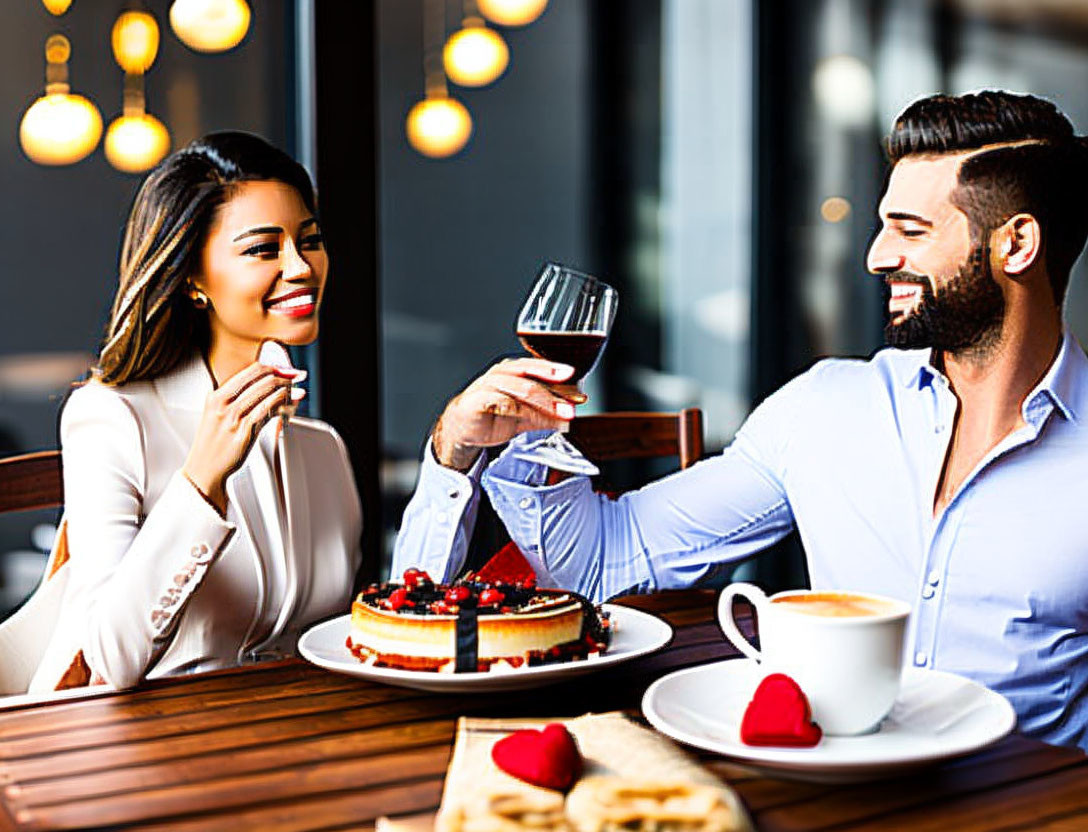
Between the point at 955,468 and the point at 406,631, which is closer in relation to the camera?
the point at 406,631

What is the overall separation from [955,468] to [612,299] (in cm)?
53

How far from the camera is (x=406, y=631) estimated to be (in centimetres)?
130

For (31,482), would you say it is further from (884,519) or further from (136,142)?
(136,142)

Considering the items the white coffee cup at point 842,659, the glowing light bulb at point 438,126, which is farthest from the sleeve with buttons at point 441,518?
the glowing light bulb at point 438,126

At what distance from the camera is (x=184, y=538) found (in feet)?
4.91

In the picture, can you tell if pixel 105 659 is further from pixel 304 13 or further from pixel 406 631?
pixel 304 13

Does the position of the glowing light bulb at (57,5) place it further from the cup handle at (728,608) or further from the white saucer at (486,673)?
the cup handle at (728,608)

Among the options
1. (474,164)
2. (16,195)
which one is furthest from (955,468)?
(474,164)

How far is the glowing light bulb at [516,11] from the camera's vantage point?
4.66m

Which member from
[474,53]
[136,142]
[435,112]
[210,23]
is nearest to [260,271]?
[136,142]

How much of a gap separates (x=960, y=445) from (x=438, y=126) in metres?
3.12

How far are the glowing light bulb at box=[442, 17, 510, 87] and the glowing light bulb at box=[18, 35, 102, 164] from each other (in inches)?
53.4

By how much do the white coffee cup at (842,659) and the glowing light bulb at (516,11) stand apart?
386 centimetres

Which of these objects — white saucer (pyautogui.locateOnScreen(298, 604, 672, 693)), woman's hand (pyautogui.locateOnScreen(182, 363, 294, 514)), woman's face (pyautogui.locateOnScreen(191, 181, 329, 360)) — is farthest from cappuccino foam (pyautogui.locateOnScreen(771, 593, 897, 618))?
woman's face (pyautogui.locateOnScreen(191, 181, 329, 360))
